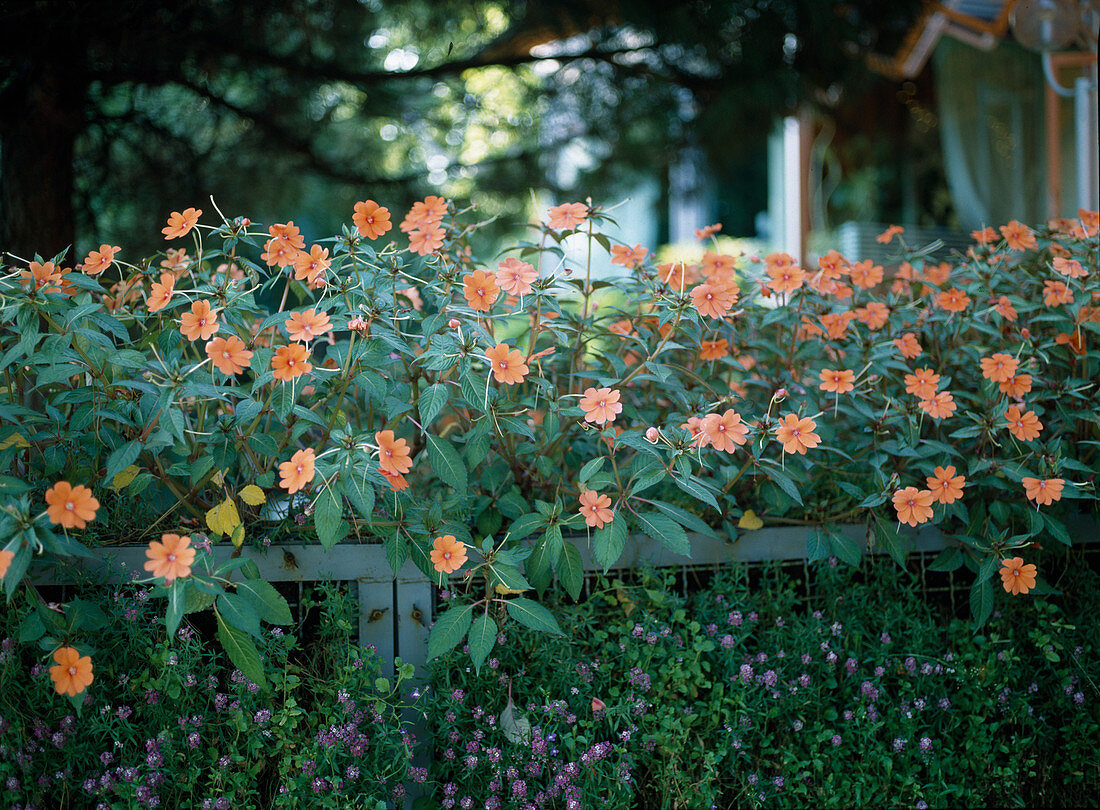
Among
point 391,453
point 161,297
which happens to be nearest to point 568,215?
point 391,453

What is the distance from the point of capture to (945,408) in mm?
1326

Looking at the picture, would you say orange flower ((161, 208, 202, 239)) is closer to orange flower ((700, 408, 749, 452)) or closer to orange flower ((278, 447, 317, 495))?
orange flower ((278, 447, 317, 495))

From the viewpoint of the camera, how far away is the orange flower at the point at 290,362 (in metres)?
1.05

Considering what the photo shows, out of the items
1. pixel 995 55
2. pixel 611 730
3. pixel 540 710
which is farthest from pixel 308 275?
pixel 995 55

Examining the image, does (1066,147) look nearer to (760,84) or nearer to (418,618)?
(760,84)

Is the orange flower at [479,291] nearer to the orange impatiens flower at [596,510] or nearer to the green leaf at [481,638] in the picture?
the orange impatiens flower at [596,510]

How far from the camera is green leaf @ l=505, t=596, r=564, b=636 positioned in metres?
1.15

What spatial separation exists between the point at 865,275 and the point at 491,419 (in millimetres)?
830

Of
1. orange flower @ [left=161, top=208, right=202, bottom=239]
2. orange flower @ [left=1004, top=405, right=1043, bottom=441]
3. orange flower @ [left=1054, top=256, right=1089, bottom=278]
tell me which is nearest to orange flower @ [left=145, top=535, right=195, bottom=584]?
orange flower @ [left=161, top=208, right=202, bottom=239]

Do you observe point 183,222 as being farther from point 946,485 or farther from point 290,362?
point 946,485

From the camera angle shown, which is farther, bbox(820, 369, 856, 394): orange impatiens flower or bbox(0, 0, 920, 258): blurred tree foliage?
bbox(0, 0, 920, 258): blurred tree foliage

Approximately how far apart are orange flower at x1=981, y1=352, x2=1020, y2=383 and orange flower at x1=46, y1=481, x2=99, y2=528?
51.5 inches

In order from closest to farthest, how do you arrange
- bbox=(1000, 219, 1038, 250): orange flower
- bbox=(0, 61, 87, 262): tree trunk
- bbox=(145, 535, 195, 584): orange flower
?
1. bbox=(145, 535, 195, 584): orange flower
2. bbox=(1000, 219, 1038, 250): orange flower
3. bbox=(0, 61, 87, 262): tree trunk

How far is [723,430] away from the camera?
1120 mm
